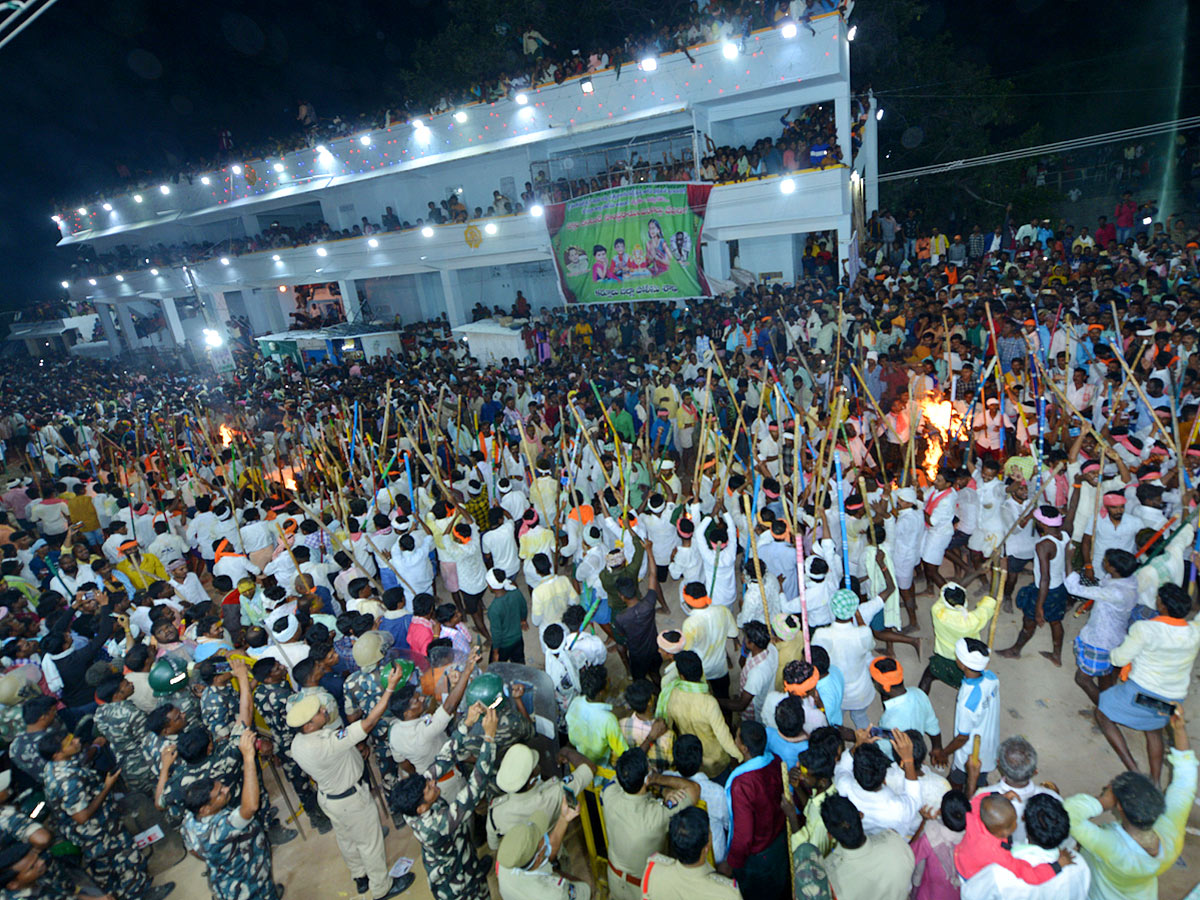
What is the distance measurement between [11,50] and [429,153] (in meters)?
27.9

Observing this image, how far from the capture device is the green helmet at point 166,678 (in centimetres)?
422

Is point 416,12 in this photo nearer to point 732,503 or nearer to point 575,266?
point 575,266

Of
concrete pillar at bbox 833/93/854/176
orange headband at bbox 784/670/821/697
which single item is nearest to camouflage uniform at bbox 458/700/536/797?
orange headband at bbox 784/670/821/697

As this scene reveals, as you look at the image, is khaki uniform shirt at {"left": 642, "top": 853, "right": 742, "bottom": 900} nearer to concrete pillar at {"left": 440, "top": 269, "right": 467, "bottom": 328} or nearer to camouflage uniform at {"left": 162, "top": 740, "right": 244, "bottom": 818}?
camouflage uniform at {"left": 162, "top": 740, "right": 244, "bottom": 818}

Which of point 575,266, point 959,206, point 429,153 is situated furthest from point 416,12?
point 959,206

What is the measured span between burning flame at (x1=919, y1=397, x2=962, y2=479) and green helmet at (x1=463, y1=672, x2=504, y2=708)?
18.1 feet

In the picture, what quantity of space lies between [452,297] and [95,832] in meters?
18.9

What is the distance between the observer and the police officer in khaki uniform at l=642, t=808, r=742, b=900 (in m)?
2.58

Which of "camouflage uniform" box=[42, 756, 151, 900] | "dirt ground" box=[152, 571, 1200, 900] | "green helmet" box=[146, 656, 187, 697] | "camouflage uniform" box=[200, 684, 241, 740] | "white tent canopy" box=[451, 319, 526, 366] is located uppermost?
"white tent canopy" box=[451, 319, 526, 366]

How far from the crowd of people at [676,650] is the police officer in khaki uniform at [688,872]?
1 cm

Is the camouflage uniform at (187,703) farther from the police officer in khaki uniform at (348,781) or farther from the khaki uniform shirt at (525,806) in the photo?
the khaki uniform shirt at (525,806)

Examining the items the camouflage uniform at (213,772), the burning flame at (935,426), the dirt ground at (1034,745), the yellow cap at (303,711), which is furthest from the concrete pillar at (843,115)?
the camouflage uniform at (213,772)

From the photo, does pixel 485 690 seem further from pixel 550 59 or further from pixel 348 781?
pixel 550 59

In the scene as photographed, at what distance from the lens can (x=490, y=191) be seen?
2133 cm
